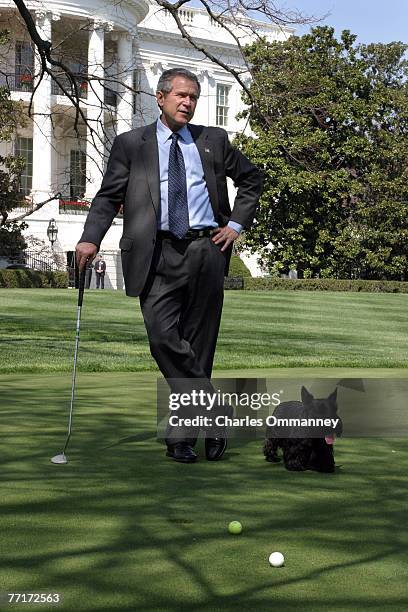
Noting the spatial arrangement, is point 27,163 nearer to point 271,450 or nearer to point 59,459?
point 271,450

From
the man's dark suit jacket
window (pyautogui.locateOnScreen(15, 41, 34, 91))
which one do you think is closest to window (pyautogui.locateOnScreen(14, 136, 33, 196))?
window (pyautogui.locateOnScreen(15, 41, 34, 91))

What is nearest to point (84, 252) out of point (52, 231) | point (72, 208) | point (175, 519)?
Result: point (175, 519)

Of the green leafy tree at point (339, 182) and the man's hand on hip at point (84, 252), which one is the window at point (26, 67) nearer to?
the man's hand on hip at point (84, 252)

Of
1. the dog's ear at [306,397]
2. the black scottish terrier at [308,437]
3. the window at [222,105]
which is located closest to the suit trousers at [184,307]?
the black scottish terrier at [308,437]

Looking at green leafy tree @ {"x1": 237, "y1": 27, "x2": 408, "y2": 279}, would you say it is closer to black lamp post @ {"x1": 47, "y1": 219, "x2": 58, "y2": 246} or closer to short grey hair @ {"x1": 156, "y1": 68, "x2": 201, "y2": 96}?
black lamp post @ {"x1": 47, "y1": 219, "x2": 58, "y2": 246}

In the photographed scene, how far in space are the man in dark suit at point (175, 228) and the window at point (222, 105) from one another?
62.7m

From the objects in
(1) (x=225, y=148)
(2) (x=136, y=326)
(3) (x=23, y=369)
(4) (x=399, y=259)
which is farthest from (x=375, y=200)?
(1) (x=225, y=148)

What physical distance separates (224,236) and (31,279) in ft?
129

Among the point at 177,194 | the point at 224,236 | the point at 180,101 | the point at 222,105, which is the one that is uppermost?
the point at 222,105

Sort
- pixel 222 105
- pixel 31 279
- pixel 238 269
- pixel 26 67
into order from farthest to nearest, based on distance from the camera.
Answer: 1. pixel 222 105
2. pixel 238 269
3. pixel 31 279
4. pixel 26 67

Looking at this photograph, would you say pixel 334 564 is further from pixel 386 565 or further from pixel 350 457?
pixel 350 457

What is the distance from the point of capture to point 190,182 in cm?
622

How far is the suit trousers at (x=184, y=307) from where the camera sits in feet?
20.4

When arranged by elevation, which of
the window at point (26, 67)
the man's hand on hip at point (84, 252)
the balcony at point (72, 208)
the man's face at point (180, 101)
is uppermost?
the window at point (26, 67)
